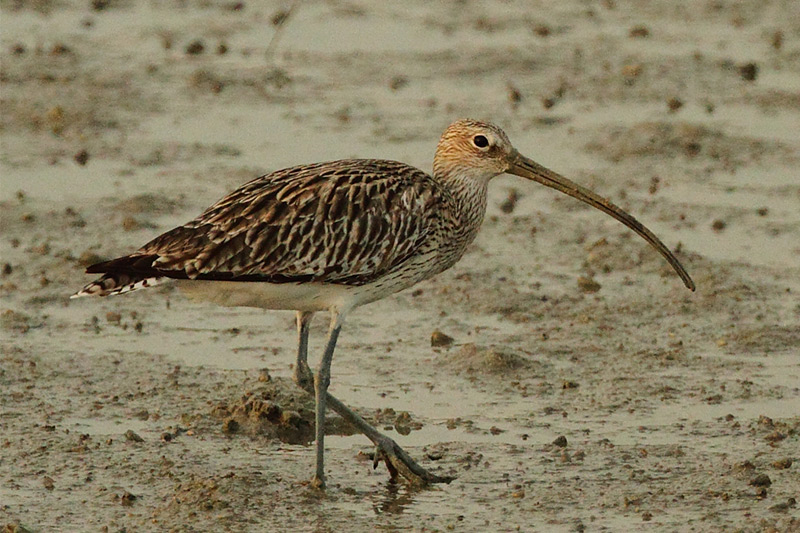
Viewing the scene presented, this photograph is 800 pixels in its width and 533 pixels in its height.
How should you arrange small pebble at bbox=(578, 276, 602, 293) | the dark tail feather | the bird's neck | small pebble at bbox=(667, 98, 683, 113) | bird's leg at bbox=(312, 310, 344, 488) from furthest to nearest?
small pebble at bbox=(667, 98, 683, 113)
small pebble at bbox=(578, 276, 602, 293)
the bird's neck
bird's leg at bbox=(312, 310, 344, 488)
the dark tail feather

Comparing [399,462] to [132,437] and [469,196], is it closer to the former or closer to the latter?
[132,437]

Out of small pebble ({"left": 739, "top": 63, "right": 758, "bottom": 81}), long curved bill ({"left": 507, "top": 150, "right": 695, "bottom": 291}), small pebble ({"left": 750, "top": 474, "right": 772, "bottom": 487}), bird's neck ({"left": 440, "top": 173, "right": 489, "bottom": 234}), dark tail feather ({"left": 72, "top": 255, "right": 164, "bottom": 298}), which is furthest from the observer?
small pebble ({"left": 739, "top": 63, "right": 758, "bottom": 81})

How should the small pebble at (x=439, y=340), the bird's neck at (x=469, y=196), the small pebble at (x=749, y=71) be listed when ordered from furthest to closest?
1. the small pebble at (x=749, y=71)
2. the small pebble at (x=439, y=340)
3. the bird's neck at (x=469, y=196)

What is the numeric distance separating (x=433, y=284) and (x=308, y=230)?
10.00 feet

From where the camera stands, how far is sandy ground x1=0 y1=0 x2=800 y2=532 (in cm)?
884

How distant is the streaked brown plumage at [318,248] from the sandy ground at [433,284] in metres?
0.73

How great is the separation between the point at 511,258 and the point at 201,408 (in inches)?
132

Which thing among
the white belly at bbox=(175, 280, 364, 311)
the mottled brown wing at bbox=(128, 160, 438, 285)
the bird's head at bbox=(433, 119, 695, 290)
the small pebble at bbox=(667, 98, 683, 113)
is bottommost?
the white belly at bbox=(175, 280, 364, 311)

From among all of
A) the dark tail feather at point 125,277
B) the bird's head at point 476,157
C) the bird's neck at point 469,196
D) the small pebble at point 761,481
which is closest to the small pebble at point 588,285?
the bird's head at point 476,157

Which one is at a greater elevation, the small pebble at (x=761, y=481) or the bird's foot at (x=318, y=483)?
the small pebble at (x=761, y=481)

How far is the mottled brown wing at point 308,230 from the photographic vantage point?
28.8 ft

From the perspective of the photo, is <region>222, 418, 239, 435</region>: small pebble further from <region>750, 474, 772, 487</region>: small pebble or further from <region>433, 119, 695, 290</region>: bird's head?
<region>750, 474, 772, 487</region>: small pebble

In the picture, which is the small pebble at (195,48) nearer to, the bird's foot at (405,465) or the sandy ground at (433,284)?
the sandy ground at (433,284)

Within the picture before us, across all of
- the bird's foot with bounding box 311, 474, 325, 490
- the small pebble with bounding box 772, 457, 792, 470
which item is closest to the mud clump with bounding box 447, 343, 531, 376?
the bird's foot with bounding box 311, 474, 325, 490
